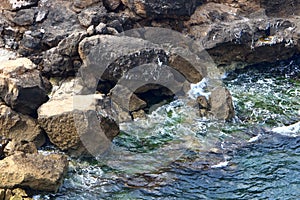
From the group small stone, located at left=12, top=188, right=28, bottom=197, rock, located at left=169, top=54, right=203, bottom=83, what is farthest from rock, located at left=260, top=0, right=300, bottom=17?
small stone, located at left=12, top=188, right=28, bottom=197

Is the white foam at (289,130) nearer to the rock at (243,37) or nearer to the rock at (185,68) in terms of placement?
the rock at (185,68)

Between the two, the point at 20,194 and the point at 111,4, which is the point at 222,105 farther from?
the point at 20,194

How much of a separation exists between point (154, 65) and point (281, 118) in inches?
154

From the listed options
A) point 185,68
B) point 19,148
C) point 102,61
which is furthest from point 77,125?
point 185,68

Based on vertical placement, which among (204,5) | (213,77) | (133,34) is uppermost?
(204,5)

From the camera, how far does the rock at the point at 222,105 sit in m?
12.3

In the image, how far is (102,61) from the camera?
13062mm

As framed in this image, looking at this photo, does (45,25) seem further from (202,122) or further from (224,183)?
(224,183)

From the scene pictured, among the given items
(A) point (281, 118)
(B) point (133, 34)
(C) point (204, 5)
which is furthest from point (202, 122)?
(C) point (204, 5)

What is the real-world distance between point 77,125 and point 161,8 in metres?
6.21

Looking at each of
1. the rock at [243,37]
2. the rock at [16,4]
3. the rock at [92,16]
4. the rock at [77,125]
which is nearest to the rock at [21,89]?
the rock at [77,125]

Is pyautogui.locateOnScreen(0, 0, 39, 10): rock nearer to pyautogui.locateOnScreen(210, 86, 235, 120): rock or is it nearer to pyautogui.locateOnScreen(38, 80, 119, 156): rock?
pyautogui.locateOnScreen(38, 80, 119, 156): rock

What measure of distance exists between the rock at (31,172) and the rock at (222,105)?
15.3 feet

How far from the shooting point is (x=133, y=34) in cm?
1519
